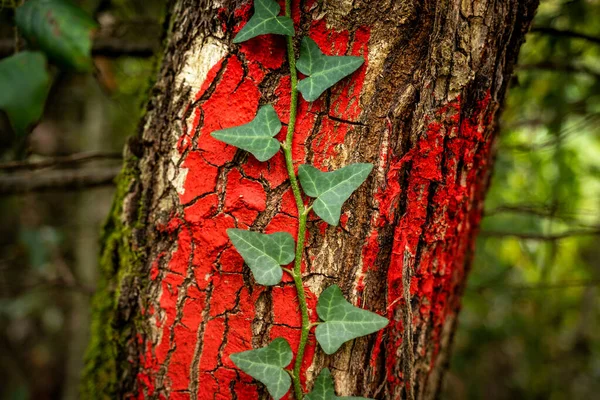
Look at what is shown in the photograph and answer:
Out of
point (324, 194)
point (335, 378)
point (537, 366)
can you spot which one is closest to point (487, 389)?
point (537, 366)

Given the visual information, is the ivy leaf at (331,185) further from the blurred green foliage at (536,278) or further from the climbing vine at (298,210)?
the blurred green foliage at (536,278)

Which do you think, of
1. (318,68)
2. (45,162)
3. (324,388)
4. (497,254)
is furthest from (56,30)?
(497,254)

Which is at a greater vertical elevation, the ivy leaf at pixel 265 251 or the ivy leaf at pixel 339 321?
the ivy leaf at pixel 265 251

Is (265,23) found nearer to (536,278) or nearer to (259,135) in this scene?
(259,135)

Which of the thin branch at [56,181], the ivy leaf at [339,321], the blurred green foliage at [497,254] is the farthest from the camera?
the blurred green foliage at [497,254]

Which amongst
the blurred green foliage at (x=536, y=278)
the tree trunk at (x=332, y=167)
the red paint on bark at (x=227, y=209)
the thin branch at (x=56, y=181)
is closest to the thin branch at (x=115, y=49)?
the thin branch at (x=56, y=181)

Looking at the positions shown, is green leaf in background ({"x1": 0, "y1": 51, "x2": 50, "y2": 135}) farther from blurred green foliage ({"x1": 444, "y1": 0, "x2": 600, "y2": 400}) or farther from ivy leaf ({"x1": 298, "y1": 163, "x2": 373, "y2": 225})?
blurred green foliage ({"x1": 444, "y1": 0, "x2": 600, "y2": 400})

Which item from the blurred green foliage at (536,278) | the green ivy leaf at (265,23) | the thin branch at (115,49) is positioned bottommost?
the blurred green foliage at (536,278)

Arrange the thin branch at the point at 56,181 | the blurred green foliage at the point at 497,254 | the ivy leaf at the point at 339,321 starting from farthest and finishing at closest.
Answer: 1. the blurred green foliage at the point at 497,254
2. the thin branch at the point at 56,181
3. the ivy leaf at the point at 339,321
